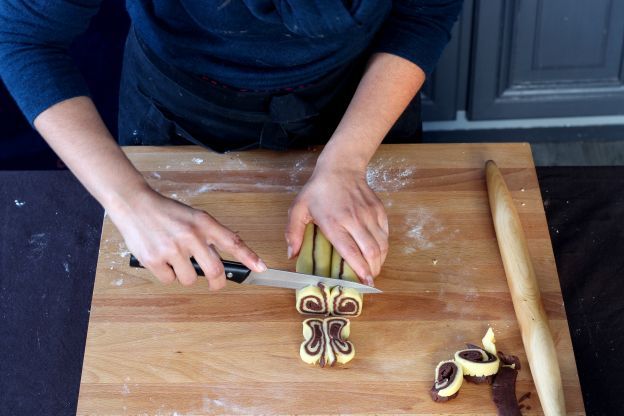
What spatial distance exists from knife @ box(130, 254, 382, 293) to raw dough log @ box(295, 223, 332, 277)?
1.4 inches

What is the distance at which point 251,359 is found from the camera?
1.16 metres

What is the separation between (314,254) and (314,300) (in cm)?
9

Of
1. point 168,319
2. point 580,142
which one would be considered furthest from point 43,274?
point 580,142

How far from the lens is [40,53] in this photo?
1185 millimetres

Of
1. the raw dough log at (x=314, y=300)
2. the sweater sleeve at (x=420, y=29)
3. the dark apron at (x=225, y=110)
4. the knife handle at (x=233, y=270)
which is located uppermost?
the sweater sleeve at (x=420, y=29)

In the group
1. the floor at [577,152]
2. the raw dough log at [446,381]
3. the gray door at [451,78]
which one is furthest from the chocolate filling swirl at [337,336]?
the floor at [577,152]

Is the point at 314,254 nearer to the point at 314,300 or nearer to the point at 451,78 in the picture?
the point at 314,300

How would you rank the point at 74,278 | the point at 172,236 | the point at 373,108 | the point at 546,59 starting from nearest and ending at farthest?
the point at 172,236
the point at 373,108
the point at 74,278
the point at 546,59

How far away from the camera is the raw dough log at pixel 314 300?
1.19m

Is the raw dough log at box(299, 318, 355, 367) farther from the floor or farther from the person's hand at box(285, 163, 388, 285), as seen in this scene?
the floor

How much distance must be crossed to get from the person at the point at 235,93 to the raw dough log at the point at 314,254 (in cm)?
2

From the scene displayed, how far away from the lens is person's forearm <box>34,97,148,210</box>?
1.13 metres

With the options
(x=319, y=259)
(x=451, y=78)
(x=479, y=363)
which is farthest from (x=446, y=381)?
(x=451, y=78)

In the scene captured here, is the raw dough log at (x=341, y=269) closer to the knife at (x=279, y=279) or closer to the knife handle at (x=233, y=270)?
the knife at (x=279, y=279)
